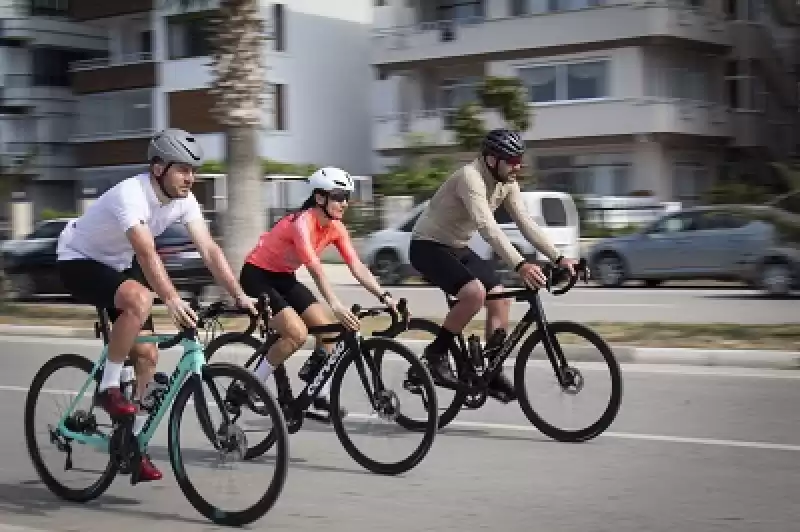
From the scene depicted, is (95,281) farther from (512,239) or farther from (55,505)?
(512,239)

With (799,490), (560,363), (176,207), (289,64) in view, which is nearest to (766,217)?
(560,363)

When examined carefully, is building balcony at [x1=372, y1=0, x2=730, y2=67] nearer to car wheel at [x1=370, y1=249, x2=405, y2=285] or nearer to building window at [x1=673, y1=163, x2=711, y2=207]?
building window at [x1=673, y1=163, x2=711, y2=207]

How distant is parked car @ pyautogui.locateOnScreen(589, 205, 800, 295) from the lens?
2127 centimetres

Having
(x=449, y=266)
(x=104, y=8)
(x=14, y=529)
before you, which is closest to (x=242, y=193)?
(x=449, y=266)

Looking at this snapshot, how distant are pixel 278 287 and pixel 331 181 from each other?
0.82 metres

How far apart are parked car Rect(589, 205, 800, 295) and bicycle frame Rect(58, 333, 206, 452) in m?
15.0

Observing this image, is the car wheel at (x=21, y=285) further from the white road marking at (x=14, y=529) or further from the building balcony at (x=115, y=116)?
the building balcony at (x=115, y=116)

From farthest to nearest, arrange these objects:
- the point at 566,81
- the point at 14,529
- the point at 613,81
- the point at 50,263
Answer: the point at 566,81
the point at 613,81
the point at 50,263
the point at 14,529

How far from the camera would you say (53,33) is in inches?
1939

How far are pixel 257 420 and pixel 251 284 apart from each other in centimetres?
193

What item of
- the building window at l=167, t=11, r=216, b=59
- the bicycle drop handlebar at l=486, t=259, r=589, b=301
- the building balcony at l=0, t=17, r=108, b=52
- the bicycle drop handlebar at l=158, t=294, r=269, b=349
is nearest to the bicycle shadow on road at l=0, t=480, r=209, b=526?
the bicycle drop handlebar at l=158, t=294, r=269, b=349

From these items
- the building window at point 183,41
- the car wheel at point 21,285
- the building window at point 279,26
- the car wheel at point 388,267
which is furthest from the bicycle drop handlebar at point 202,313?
the building window at point 183,41

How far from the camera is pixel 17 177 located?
1944cm

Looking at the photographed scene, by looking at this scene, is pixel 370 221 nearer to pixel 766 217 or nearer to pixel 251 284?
pixel 766 217
